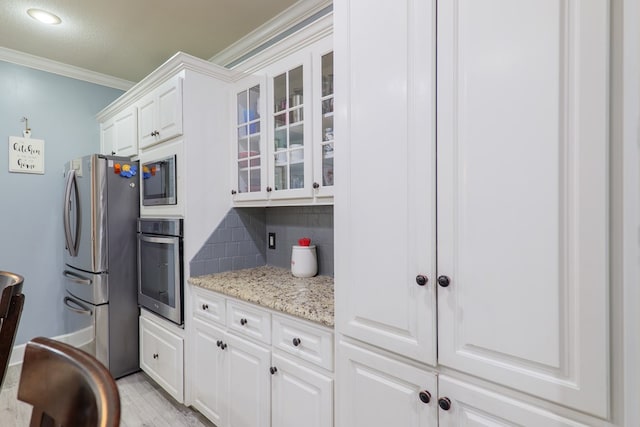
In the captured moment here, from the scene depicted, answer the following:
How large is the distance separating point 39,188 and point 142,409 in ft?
7.05

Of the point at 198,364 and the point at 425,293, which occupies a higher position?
the point at 425,293

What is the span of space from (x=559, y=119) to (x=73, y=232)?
10.3 ft

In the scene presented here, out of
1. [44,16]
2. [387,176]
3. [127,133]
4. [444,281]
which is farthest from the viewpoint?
[127,133]

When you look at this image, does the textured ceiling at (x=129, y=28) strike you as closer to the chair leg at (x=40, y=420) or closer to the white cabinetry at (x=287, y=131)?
the white cabinetry at (x=287, y=131)

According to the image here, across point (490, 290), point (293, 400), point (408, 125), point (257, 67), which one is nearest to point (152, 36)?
point (257, 67)

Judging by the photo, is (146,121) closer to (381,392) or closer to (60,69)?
(60,69)

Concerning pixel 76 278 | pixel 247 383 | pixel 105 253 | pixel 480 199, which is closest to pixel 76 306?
pixel 76 278

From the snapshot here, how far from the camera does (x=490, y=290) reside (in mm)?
899

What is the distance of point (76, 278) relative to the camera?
261 centimetres

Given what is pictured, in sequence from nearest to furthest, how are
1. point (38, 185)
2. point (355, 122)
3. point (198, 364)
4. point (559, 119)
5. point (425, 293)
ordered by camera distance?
point (559, 119) < point (425, 293) < point (355, 122) < point (198, 364) < point (38, 185)

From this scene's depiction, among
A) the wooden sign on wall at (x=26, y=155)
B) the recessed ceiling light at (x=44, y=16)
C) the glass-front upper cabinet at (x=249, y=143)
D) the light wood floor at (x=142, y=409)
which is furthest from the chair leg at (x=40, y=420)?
the wooden sign on wall at (x=26, y=155)

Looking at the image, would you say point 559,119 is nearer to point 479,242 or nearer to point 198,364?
point 479,242

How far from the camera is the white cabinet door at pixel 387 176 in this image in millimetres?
1009

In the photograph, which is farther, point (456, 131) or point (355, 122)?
point (355, 122)
